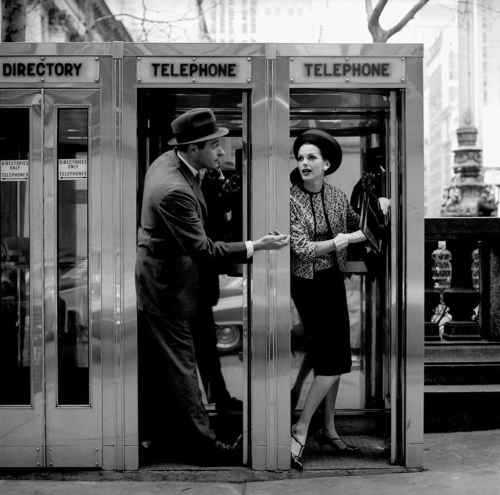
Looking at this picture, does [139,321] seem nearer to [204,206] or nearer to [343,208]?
[204,206]

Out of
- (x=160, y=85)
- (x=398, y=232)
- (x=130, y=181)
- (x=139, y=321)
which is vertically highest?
(x=160, y=85)

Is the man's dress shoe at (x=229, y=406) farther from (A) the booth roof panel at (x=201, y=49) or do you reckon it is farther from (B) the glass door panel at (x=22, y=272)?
(A) the booth roof panel at (x=201, y=49)

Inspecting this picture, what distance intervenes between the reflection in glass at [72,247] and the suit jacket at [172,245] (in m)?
0.34

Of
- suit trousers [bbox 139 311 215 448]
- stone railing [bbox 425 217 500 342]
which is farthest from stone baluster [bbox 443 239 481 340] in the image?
suit trousers [bbox 139 311 215 448]

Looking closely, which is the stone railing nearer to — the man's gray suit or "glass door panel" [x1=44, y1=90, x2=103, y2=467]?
the man's gray suit

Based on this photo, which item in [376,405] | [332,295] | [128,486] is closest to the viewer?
[128,486]

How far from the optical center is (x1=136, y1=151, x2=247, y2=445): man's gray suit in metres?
4.13

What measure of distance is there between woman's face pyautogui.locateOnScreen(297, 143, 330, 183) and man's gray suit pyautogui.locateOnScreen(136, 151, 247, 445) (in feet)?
2.05

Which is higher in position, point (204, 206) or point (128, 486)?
point (204, 206)

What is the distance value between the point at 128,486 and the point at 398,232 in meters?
2.03

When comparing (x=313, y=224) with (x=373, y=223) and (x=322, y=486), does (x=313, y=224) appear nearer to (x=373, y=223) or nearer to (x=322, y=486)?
(x=373, y=223)

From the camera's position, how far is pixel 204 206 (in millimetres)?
4355

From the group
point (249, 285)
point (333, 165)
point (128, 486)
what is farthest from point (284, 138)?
point (128, 486)

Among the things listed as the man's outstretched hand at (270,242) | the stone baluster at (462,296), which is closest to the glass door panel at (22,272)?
the man's outstretched hand at (270,242)
